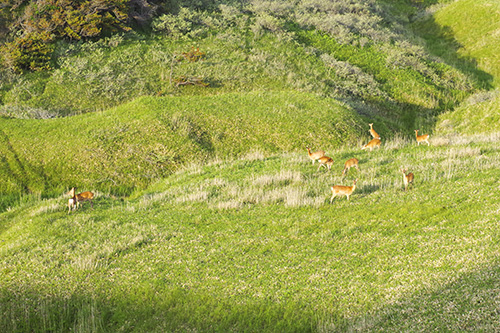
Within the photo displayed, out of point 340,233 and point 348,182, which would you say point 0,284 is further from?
point 348,182

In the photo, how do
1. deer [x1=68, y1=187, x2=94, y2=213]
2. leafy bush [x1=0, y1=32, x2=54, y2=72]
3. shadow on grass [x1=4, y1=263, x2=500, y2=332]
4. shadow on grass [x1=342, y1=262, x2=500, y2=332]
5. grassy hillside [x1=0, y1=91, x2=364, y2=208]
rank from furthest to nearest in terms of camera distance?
leafy bush [x1=0, y1=32, x2=54, y2=72] → grassy hillside [x1=0, y1=91, x2=364, y2=208] → deer [x1=68, y1=187, x2=94, y2=213] → shadow on grass [x1=4, y1=263, x2=500, y2=332] → shadow on grass [x1=342, y1=262, x2=500, y2=332]

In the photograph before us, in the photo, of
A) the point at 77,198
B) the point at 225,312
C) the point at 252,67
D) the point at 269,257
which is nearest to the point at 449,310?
the point at 225,312

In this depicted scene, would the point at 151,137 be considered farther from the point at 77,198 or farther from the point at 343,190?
the point at 343,190

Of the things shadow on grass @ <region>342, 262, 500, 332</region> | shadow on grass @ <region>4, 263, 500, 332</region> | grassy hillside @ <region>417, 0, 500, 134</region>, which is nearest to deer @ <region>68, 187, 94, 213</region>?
shadow on grass @ <region>4, 263, 500, 332</region>

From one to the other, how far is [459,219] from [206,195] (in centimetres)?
865

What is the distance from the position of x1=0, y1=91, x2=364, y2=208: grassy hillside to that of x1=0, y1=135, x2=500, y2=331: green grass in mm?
3570

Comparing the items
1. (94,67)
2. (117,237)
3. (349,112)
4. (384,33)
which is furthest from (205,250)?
(384,33)

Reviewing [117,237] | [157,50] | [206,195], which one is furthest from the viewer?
[157,50]

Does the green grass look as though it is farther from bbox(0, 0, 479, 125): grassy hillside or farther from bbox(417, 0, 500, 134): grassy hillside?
bbox(417, 0, 500, 134): grassy hillside

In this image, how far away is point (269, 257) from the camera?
10.4m

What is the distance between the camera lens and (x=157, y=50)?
33.0m

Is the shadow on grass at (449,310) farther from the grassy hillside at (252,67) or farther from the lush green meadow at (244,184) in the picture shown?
the grassy hillside at (252,67)

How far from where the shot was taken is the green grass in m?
7.93

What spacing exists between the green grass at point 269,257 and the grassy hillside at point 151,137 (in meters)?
3.57
